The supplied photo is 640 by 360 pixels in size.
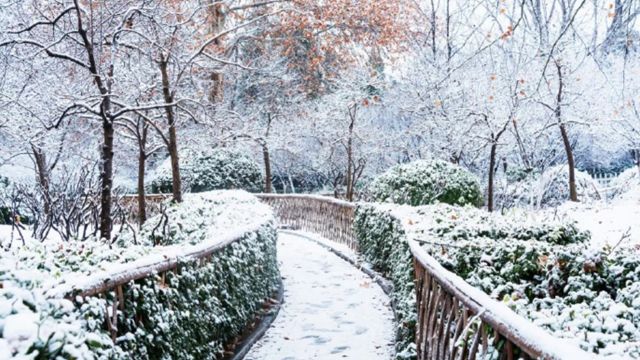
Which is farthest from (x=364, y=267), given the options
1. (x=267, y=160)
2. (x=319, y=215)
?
(x=267, y=160)

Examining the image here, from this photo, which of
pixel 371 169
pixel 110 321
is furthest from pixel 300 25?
pixel 110 321

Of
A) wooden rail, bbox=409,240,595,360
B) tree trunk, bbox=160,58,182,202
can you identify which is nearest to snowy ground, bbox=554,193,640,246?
wooden rail, bbox=409,240,595,360

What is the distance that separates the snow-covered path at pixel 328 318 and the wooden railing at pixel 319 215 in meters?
1.59

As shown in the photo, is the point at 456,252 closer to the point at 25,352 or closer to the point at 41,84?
the point at 25,352

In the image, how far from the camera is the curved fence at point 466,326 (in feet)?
7.37

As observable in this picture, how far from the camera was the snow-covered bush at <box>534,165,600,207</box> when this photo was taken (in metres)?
19.6

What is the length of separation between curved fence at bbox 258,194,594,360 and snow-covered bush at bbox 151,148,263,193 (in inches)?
581

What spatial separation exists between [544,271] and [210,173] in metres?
15.6

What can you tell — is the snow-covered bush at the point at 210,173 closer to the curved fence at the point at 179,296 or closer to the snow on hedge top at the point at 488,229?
the curved fence at the point at 179,296

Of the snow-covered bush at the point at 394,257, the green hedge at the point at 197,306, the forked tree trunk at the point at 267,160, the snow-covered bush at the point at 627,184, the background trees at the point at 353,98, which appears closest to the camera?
the green hedge at the point at 197,306

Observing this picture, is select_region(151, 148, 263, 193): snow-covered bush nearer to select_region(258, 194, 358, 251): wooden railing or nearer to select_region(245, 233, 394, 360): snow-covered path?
select_region(258, 194, 358, 251): wooden railing

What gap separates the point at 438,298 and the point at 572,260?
145 centimetres

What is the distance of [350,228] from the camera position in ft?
42.9

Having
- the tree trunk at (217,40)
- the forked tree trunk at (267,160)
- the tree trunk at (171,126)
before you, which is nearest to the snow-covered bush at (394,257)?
the tree trunk at (171,126)
